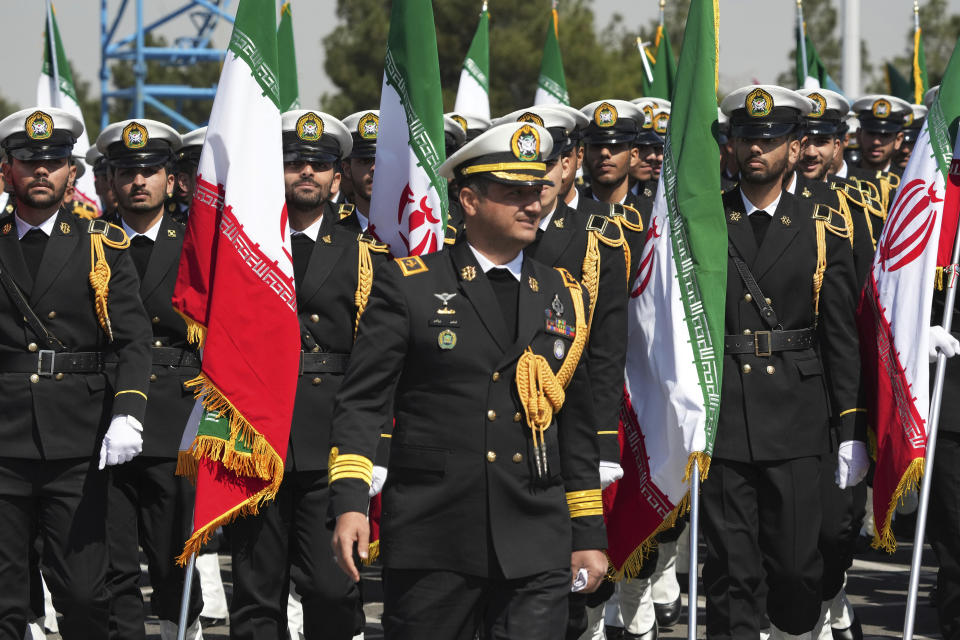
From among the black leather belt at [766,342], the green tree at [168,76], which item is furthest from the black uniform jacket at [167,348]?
the green tree at [168,76]

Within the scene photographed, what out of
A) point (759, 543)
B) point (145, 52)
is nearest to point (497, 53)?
point (145, 52)

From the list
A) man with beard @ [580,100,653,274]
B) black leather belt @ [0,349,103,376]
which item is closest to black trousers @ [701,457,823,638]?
man with beard @ [580,100,653,274]

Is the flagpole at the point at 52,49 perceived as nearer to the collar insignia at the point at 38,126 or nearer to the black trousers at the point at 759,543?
the collar insignia at the point at 38,126

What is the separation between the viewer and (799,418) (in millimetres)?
6938

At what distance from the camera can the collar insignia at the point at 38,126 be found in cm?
709

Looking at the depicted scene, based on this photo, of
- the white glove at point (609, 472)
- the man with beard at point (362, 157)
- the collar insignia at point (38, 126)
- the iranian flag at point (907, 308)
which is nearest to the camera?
the white glove at point (609, 472)

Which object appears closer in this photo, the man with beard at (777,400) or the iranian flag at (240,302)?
the iranian flag at (240,302)

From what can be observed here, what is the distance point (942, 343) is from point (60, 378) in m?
3.74

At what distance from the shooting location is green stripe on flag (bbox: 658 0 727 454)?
22.0 feet

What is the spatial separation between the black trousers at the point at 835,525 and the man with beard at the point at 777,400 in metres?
0.22

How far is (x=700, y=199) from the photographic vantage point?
6824 mm

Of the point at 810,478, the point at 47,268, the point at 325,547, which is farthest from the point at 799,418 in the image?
the point at 47,268

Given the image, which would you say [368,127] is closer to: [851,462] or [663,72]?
[851,462]

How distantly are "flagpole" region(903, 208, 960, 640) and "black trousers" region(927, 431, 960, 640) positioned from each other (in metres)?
0.08
